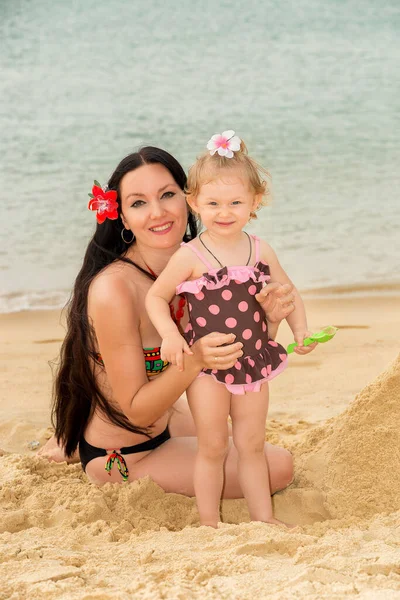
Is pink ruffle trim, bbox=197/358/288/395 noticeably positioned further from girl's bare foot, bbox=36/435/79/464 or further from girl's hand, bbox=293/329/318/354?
girl's bare foot, bbox=36/435/79/464

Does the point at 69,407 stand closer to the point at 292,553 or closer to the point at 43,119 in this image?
the point at 292,553

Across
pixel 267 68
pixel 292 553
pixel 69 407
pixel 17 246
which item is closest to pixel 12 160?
pixel 17 246

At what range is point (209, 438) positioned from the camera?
2691 millimetres

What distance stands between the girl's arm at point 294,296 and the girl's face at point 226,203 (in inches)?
7.2

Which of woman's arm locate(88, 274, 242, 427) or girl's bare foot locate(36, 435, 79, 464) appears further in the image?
girl's bare foot locate(36, 435, 79, 464)

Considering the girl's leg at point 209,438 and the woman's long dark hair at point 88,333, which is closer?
the girl's leg at point 209,438

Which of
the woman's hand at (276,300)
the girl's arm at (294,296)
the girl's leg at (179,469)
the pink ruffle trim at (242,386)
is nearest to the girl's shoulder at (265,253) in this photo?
the girl's arm at (294,296)

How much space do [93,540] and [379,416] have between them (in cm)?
130

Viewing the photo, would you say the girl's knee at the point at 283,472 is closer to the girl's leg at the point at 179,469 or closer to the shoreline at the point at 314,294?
the girl's leg at the point at 179,469

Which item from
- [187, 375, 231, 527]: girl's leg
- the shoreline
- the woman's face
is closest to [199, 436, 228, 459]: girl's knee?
[187, 375, 231, 527]: girl's leg

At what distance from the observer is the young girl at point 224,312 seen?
8.57 ft

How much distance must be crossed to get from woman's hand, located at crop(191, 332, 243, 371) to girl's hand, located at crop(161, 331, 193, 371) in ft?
0.21

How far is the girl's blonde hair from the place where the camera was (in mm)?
2602

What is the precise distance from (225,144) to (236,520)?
1501 mm
